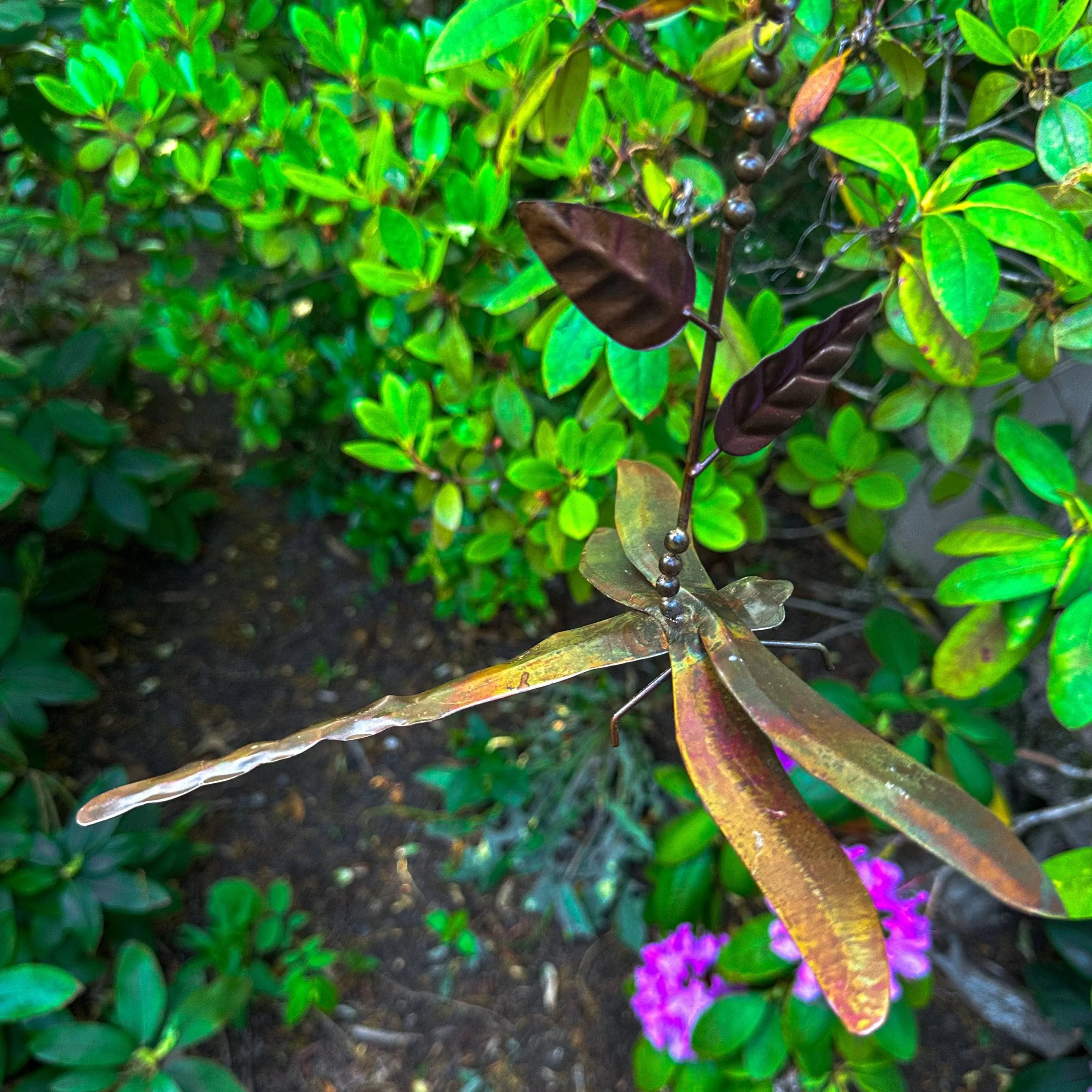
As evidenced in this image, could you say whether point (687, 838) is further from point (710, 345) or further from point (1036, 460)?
point (710, 345)

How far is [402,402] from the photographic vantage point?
0.79 meters

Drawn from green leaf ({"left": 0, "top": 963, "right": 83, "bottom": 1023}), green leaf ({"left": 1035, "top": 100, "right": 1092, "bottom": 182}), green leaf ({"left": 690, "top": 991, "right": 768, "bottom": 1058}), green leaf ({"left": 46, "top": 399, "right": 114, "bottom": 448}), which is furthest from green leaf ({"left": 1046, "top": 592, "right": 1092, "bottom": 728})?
green leaf ({"left": 46, "top": 399, "right": 114, "bottom": 448})

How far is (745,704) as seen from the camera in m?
0.29

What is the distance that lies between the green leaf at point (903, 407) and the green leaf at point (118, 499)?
1.25 metres

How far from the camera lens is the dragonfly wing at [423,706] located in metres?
0.31

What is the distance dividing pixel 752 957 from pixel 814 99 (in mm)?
858

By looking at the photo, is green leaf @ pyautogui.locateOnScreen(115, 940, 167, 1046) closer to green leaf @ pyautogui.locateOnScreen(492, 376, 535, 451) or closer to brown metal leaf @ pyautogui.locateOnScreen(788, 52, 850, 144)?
green leaf @ pyautogui.locateOnScreen(492, 376, 535, 451)

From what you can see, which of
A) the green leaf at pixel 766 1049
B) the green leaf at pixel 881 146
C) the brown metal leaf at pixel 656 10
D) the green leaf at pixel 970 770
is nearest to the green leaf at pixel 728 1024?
the green leaf at pixel 766 1049

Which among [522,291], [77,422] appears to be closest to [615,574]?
[522,291]

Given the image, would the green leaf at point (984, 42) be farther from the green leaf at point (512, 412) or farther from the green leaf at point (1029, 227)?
the green leaf at point (512, 412)

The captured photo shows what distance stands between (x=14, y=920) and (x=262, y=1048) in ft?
1.55

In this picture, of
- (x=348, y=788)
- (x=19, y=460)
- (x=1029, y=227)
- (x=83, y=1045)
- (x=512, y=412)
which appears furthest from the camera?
(x=348, y=788)

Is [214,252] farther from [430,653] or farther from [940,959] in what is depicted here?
[940,959]

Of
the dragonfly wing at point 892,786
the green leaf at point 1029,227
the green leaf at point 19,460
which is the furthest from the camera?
the green leaf at point 19,460
